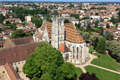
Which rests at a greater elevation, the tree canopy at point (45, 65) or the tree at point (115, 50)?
the tree canopy at point (45, 65)

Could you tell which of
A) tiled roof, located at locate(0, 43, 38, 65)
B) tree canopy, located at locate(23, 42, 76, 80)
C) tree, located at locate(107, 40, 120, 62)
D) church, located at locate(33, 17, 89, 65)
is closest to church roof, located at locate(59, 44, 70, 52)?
church, located at locate(33, 17, 89, 65)

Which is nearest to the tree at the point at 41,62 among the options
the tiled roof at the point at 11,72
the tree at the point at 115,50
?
the tiled roof at the point at 11,72

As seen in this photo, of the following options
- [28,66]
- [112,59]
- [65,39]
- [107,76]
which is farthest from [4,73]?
[112,59]

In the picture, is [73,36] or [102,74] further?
[73,36]

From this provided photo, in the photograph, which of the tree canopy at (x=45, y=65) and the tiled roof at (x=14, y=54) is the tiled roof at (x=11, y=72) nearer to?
the tiled roof at (x=14, y=54)

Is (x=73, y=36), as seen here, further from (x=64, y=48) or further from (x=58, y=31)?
(x=58, y=31)

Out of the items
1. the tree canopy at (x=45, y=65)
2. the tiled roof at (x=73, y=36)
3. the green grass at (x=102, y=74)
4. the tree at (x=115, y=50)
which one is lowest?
the green grass at (x=102, y=74)

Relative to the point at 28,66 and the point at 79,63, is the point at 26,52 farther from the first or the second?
the point at 79,63

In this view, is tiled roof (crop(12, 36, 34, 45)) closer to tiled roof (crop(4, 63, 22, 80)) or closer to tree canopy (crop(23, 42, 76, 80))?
tiled roof (crop(4, 63, 22, 80))

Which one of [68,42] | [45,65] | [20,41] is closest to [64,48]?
[68,42]
